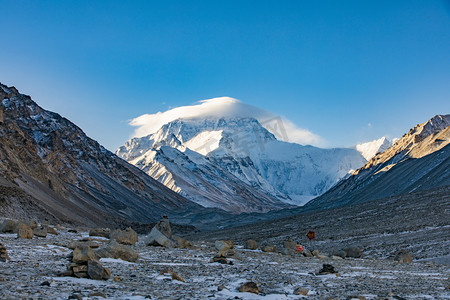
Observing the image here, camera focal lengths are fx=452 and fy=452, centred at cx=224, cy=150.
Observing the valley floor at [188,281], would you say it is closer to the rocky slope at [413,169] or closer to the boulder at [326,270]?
the boulder at [326,270]

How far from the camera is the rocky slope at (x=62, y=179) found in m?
57.0

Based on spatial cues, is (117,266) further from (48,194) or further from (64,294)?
(48,194)

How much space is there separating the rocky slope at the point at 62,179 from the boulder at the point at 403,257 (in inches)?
1321

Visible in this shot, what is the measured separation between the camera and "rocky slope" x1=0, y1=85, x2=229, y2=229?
57031 mm

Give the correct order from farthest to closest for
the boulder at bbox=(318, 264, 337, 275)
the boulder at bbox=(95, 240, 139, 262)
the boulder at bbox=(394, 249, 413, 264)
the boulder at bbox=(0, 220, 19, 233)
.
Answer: the boulder at bbox=(394, 249, 413, 264)
the boulder at bbox=(0, 220, 19, 233)
the boulder at bbox=(95, 240, 139, 262)
the boulder at bbox=(318, 264, 337, 275)

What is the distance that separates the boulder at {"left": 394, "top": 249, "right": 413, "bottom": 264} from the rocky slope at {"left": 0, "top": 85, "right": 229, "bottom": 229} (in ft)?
110

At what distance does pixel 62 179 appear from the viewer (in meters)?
95.0

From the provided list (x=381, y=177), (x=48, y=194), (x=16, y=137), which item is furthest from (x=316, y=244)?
(x=381, y=177)

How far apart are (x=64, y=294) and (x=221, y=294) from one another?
3771 millimetres

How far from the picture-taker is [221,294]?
11.4m

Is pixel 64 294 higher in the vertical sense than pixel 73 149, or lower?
lower

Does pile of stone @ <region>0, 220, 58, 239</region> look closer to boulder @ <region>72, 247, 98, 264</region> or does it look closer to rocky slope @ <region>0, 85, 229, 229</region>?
boulder @ <region>72, 247, 98, 264</region>

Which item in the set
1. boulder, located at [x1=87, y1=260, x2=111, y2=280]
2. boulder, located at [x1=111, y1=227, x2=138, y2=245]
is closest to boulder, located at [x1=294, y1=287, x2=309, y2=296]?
boulder, located at [x1=87, y1=260, x2=111, y2=280]

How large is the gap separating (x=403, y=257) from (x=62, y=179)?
268ft
